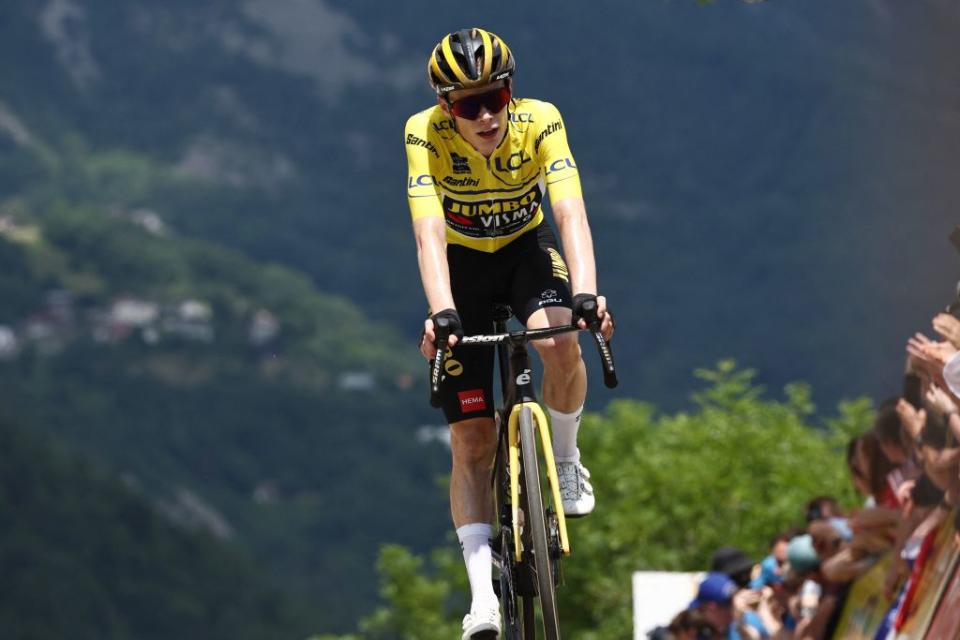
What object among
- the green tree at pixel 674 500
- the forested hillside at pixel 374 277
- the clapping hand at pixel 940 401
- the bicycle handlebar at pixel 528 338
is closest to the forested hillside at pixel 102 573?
the forested hillside at pixel 374 277

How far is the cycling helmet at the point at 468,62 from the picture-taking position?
27.3 ft

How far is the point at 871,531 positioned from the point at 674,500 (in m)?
12.7

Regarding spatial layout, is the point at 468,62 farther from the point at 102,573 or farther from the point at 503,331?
the point at 102,573

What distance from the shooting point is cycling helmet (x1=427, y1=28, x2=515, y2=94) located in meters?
8.34

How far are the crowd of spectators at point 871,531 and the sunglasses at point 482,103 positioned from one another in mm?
2510

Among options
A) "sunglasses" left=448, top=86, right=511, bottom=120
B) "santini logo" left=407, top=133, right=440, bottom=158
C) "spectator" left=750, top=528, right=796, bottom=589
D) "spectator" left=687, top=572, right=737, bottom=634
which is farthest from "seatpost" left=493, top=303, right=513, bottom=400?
"spectator" left=687, top=572, right=737, bottom=634

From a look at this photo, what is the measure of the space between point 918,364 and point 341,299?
174 feet

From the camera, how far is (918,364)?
9.46m

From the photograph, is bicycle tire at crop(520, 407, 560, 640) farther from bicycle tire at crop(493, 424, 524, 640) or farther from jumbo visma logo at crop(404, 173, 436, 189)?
jumbo visma logo at crop(404, 173, 436, 189)

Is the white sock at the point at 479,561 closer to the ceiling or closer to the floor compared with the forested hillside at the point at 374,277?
closer to the floor

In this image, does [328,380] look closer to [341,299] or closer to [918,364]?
[341,299]

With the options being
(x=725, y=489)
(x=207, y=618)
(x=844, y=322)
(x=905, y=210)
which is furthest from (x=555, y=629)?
A: (x=844, y=322)

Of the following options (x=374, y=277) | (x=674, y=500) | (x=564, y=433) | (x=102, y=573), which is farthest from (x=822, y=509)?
(x=374, y=277)

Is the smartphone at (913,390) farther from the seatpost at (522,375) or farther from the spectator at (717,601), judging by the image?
the spectator at (717,601)
